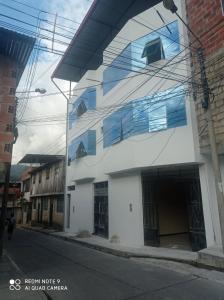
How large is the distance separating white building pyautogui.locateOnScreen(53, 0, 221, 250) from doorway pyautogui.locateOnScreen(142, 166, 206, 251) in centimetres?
4

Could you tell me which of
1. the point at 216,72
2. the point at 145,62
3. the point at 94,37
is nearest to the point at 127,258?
Answer: the point at 216,72

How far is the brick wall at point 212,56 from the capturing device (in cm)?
886

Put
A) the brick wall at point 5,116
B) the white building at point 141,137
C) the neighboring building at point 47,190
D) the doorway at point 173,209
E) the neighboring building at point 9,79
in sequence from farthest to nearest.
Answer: the neighboring building at point 47,190, the brick wall at point 5,116, the neighboring building at point 9,79, the white building at point 141,137, the doorway at point 173,209

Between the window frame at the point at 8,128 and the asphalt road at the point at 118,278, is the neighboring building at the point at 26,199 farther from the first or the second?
the asphalt road at the point at 118,278

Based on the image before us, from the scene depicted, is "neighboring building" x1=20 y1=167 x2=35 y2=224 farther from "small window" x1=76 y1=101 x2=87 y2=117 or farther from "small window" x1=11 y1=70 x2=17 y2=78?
"small window" x1=11 y1=70 x2=17 y2=78

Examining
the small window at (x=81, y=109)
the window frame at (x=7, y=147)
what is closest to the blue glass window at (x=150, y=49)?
the small window at (x=81, y=109)

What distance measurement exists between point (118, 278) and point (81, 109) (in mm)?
14285

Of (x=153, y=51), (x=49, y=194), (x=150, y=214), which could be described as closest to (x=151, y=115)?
(x=153, y=51)

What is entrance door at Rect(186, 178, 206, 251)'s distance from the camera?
9758 mm

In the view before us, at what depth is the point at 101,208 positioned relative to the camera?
1554 centimetres

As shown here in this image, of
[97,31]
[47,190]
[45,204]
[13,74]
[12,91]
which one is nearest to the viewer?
[12,91]

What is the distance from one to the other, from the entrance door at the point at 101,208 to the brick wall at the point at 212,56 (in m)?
7.31

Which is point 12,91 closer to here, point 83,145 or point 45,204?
point 83,145

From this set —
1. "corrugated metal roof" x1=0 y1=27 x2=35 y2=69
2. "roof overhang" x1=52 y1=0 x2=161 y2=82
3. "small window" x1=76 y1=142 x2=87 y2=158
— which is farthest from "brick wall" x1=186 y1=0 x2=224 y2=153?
"small window" x1=76 y1=142 x2=87 y2=158
